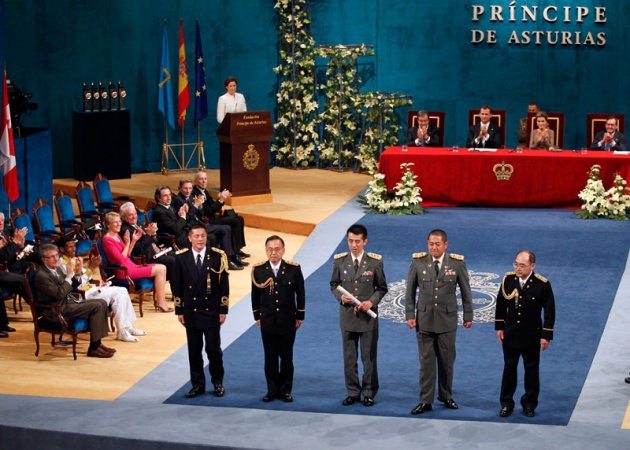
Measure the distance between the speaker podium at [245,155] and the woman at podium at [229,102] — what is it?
70cm

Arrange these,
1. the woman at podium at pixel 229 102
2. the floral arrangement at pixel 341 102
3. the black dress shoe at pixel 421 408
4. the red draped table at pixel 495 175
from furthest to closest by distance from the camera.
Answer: the floral arrangement at pixel 341 102, the woman at podium at pixel 229 102, the red draped table at pixel 495 175, the black dress shoe at pixel 421 408

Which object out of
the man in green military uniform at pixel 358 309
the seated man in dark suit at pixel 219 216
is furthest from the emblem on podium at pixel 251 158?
the man in green military uniform at pixel 358 309

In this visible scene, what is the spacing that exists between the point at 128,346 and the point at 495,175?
20.0 ft

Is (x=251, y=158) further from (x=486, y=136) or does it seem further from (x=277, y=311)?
(x=277, y=311)

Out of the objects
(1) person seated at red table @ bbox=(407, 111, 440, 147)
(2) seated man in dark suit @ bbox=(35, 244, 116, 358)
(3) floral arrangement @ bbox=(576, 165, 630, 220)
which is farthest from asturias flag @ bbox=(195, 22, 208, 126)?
(2) seated man in dark suit @ bbox=(35, 244, 116, 358)

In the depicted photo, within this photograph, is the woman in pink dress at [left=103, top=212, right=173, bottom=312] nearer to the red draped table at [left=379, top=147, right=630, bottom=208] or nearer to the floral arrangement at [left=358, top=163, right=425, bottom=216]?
the floral arrangement at [left=358, top=163, right=425, bottom=216]

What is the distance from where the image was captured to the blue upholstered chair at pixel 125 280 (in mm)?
10062

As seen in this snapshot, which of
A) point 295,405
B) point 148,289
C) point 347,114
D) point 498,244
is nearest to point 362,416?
point 295,405

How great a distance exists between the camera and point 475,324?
9.73 meters

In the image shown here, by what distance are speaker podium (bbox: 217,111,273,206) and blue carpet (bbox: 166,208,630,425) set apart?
1759 millimetres

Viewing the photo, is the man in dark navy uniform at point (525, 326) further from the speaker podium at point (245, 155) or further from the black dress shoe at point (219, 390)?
the speaker podium at point (245, 155)

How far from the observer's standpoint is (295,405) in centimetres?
782

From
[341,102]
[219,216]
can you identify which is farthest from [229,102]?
[219,216]

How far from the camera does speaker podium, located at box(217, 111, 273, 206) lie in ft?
46.6
